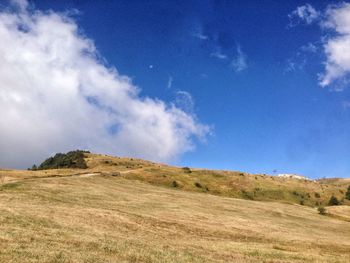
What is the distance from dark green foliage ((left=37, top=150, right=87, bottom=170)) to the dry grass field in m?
28.7

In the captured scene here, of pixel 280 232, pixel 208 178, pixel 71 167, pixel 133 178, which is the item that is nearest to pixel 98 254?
pixel 280 232

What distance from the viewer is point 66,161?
404 feet

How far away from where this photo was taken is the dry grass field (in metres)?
30.2

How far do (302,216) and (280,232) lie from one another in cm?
2283

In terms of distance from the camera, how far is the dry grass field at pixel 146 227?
30.2 meters

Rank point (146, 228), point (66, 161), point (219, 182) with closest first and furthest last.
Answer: point (146, 228) → point (219, 182) → point (66, 161)

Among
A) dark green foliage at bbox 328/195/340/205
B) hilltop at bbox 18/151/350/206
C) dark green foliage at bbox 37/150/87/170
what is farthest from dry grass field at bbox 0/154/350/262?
dark green foliage at bbox 37/150/87/170

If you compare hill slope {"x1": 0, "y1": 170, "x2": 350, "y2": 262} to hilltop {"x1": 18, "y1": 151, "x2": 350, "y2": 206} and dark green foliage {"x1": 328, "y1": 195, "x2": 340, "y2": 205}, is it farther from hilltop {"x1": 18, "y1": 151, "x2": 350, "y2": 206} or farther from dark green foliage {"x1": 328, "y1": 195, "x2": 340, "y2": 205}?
dark green foliage {"x1": 328, "y1": 195, "x2": 340, "y2": 205}

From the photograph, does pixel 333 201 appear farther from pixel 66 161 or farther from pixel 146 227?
pixel 146 227

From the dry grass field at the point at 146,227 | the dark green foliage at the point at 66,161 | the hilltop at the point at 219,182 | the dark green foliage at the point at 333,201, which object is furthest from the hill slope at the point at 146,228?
the dark green foliage at the point at 66,161

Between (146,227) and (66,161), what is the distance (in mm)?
81819

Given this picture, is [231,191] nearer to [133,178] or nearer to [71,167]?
[133,178]

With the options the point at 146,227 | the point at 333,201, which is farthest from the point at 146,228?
the point at 333,201

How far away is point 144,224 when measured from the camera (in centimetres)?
4666
